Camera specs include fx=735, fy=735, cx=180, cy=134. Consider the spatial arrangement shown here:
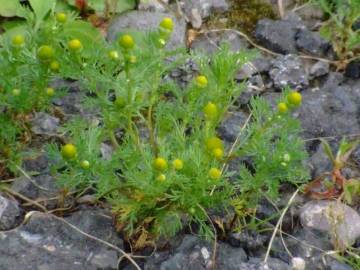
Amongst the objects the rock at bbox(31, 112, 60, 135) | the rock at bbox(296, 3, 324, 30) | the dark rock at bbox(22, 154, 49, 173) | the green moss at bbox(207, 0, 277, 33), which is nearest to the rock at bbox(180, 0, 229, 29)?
the green moss at bbox(207, 0, 277, 33)

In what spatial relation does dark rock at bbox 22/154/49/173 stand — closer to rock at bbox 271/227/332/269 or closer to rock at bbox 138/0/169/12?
rock at bbox 271/227/332/269

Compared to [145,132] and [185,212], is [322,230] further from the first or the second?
[145,132]

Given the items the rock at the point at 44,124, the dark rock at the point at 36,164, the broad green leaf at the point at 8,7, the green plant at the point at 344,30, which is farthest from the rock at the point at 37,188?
the green plant at the point at 344,30

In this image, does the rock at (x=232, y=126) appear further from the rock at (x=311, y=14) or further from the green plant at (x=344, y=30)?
the rock at (x=311, y=14)

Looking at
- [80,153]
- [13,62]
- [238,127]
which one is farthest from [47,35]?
[238,127]

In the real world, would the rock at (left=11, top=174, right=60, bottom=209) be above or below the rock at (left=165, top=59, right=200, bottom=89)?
below

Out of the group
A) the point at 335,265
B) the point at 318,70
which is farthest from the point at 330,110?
the point at 335,265
